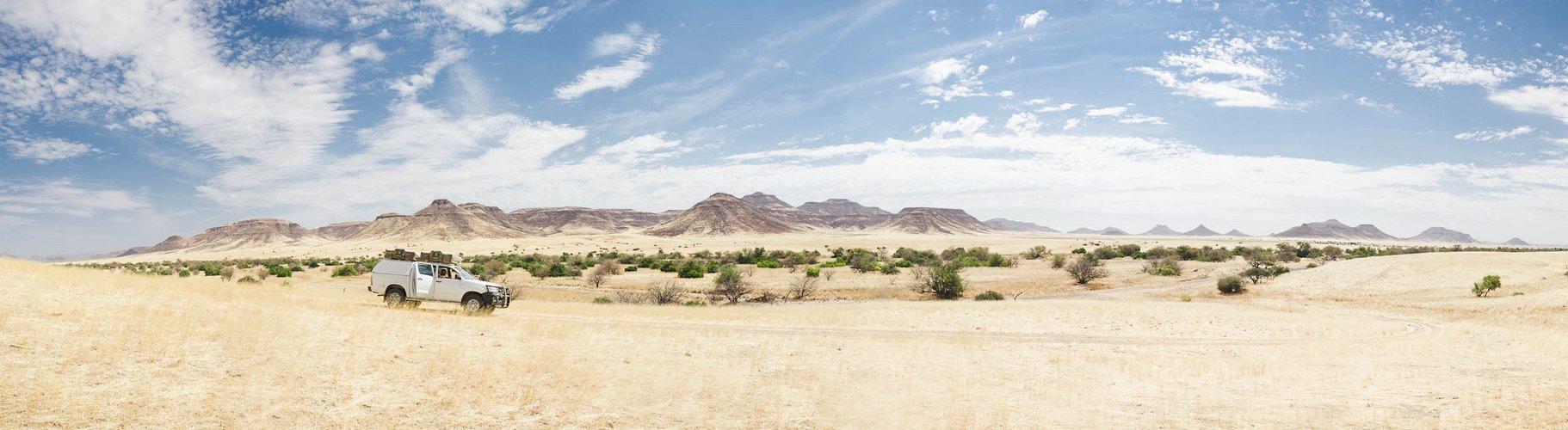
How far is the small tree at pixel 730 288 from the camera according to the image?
3794cm

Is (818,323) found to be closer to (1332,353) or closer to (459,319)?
(459,319)

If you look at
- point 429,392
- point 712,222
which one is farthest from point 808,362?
point 712,222

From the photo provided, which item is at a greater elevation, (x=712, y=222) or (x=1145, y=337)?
(x=712, y=222)

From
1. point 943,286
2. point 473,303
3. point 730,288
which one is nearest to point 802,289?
point 730,288

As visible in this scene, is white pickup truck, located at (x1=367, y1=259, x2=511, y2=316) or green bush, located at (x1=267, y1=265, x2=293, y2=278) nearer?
white pickup truck, located at (x1=367, y1=259, x2=511, y2=316)

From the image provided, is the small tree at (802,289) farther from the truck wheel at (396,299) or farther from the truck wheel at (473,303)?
the truck wheel at (396,299)

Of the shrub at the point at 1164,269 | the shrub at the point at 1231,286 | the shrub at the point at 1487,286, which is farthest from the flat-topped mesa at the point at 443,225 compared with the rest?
the shrub at the point at 1487,286

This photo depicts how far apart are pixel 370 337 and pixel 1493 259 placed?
209 ft

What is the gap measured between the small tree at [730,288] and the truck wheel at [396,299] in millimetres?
16419

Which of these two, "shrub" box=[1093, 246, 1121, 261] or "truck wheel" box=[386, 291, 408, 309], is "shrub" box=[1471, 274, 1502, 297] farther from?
"truck wheel" box=[386, 291, 408, 309]

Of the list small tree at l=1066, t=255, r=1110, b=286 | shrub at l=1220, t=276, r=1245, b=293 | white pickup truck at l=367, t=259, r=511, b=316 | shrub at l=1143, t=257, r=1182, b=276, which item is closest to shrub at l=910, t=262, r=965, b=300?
small tree at l=1066, t=255, r=1110, b=286

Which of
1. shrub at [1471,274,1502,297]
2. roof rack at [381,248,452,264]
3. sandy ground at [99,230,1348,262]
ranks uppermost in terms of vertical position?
sandy ground at [99,230,1348,262]

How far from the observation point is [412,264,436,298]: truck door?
2238 cm

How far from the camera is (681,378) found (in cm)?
1343
